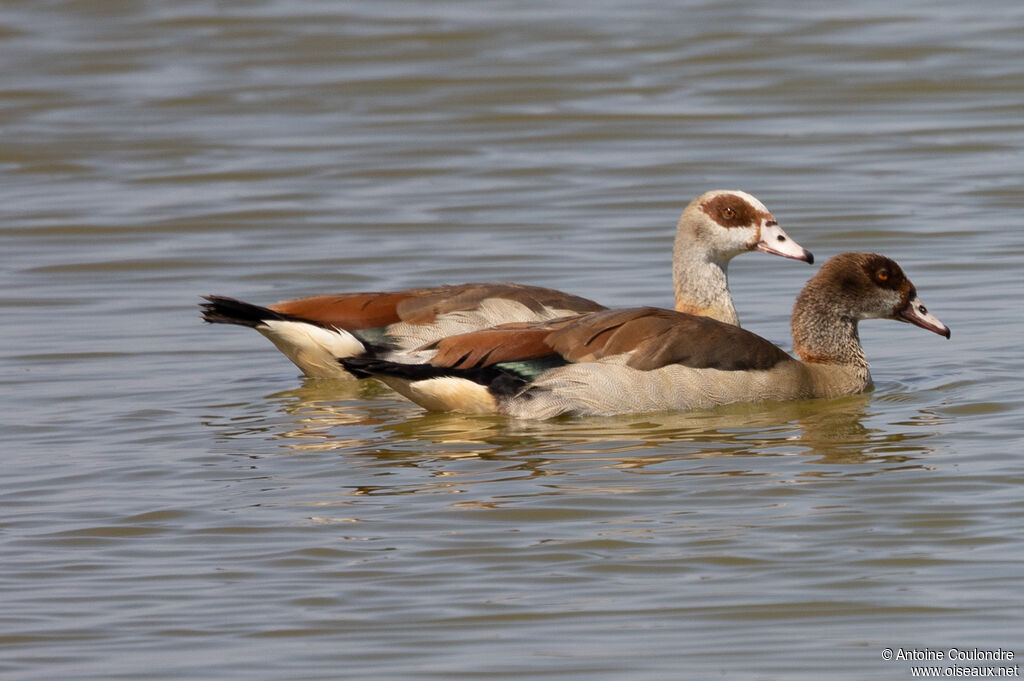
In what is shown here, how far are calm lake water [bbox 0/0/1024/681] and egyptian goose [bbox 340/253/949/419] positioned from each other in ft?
0.50

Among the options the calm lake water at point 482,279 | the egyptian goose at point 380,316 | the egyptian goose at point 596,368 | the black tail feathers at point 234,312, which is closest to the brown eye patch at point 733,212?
the egyptian goose at point 380,316

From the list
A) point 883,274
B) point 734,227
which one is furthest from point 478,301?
point 883,274

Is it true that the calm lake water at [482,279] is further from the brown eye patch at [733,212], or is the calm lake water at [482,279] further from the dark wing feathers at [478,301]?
the brown eye patch at [733,212]

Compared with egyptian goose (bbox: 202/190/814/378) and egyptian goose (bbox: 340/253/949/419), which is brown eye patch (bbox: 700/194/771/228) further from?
egyptian goose (bbox: 340/253/949/419)

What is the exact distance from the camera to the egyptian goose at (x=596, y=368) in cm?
1047

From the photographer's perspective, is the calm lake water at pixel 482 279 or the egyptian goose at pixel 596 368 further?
the egyptian goose at pixel 596 368

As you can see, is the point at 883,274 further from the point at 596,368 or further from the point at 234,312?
the point at 234,312

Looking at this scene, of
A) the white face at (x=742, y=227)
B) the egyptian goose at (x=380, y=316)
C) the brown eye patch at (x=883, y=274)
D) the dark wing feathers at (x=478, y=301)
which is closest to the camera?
the brown eye patch at (x=883, y=274)

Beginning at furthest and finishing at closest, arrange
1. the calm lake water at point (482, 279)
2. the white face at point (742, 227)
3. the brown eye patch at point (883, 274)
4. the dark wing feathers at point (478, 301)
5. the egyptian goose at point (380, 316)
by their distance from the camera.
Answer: the white face at point (742, 227)
the dark wing feathers at point (478, 301)
the egyptian goose at point (380, 316)
the brown eye patch at point (883, 274)
the calm lake water at point (482, 279)

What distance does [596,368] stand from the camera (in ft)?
34.3

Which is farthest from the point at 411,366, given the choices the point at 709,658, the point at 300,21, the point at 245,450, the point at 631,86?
the point at 300,21

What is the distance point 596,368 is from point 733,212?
2.55 meters

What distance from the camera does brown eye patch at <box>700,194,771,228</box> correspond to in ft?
41.4

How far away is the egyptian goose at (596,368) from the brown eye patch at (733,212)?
1839 millimetres
